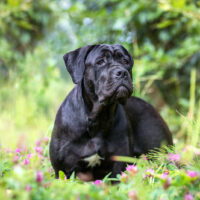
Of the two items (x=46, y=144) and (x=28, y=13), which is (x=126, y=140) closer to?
(x=46, y=144)

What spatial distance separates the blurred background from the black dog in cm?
146

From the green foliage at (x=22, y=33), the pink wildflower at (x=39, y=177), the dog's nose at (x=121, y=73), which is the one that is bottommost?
the pink wildflower at (x=39, y=177)

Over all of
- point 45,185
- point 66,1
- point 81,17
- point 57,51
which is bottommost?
point 45,185

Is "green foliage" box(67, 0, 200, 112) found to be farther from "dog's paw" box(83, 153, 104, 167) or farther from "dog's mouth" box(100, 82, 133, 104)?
"dog's paw" box(83, 153, 104, 167)

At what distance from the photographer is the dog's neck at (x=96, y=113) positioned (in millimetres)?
2859

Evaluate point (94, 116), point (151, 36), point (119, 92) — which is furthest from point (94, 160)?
point (151, 36)

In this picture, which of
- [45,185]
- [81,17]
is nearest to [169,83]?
[81,17]

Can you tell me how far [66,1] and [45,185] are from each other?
5.68 metres

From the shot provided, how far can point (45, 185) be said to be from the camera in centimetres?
156

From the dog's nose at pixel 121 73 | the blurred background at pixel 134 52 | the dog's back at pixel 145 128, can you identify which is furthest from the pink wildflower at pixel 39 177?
the blurred background at pixel 134 52

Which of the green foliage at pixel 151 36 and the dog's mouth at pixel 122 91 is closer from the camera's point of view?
the dog's mouth at pixel 122 91

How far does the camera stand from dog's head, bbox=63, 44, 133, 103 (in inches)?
106

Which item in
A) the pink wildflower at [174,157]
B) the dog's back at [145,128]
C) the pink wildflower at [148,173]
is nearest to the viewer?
the pink wildflower at [148,173]

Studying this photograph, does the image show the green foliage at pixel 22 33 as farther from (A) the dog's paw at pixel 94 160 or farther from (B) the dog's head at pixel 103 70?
(A) the dog's paw at pixel 94 160
